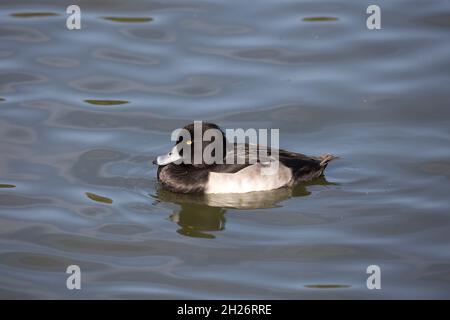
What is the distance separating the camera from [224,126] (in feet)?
38.5

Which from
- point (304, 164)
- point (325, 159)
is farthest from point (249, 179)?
point (325, 159)

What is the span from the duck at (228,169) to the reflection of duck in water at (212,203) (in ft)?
0.23

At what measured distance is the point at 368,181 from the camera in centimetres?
1059

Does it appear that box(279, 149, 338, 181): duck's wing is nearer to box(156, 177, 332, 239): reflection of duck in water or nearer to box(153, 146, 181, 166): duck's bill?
box(156, 177, 332, 239): reflection of duck in water

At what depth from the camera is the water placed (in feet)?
29.2

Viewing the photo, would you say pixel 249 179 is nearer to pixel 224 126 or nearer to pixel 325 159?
pixel 325 159

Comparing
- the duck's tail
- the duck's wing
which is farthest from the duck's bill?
the duck's tail

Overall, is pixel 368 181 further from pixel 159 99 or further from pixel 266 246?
pixel 159 99

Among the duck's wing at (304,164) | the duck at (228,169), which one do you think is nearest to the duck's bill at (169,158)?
the duck at (228,169)

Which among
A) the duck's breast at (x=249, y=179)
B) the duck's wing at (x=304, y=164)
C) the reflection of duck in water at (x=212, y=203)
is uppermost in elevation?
the duck's wing at (x=304, y=164)

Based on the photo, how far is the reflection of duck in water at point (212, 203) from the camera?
987 centimetres

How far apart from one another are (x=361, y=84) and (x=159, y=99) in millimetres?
2699

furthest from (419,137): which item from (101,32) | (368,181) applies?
(101,32)

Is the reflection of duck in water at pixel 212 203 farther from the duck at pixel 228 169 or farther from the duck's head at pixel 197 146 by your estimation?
the duck's head at pixel 197 146
